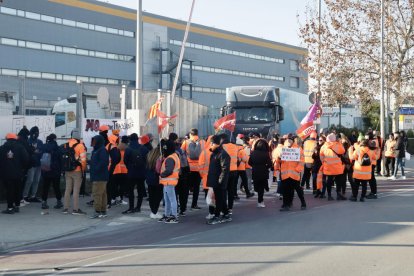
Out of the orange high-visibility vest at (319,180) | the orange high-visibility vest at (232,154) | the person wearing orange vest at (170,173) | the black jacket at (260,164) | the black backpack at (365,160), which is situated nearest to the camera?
the person wearing orange vest at (170,173)

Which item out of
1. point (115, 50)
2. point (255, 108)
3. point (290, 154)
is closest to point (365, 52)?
point (255, 108)

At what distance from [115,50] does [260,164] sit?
42.6m

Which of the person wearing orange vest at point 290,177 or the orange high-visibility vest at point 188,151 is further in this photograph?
the orange high-visibility vest at point 188,151

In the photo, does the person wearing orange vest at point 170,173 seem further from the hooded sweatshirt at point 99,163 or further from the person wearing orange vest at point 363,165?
the person wearing orange vest at point 363,165

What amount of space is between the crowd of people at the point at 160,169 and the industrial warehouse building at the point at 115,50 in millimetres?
23903

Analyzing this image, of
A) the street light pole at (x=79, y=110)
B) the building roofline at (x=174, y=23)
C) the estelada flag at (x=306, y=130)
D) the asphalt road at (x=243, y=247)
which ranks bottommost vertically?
the asphalt road at (x=243, y=247)

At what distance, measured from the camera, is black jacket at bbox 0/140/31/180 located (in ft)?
43.6

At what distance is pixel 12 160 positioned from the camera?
1333 centimetres

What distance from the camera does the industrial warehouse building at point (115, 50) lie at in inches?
1866

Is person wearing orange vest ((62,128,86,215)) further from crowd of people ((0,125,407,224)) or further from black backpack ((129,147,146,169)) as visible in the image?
black backpack ((129,147,146,169))

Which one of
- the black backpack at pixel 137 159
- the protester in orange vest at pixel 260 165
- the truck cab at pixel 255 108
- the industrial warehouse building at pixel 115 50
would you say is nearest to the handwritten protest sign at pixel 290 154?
the protester in orange vest at pixel 260 165

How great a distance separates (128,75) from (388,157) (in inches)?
1417

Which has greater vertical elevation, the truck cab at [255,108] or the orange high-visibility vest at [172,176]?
the truck cab at [255,108]

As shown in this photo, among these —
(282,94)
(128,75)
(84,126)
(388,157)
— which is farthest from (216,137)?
(128,75)
